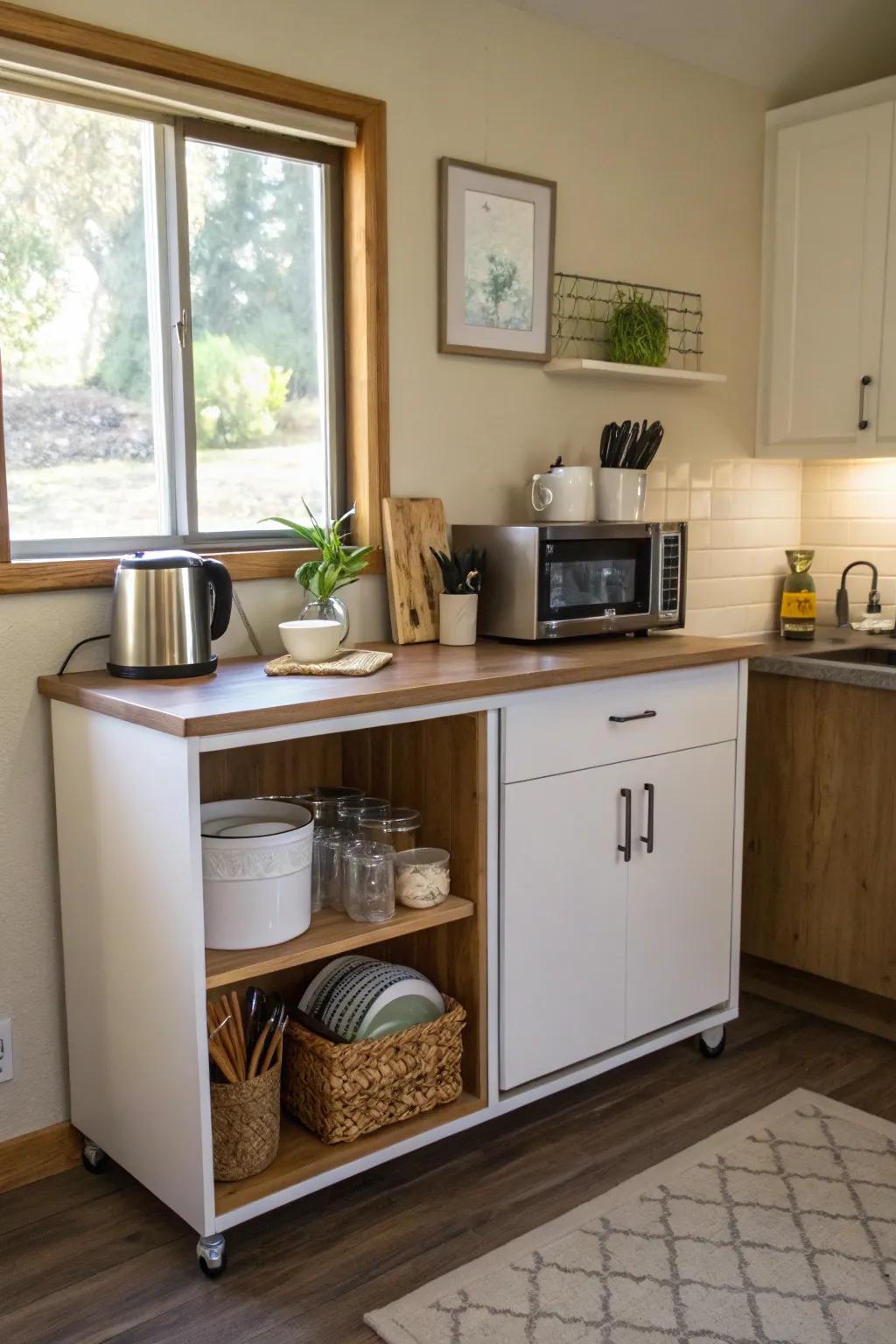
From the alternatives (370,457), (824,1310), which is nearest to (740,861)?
(824,1310)

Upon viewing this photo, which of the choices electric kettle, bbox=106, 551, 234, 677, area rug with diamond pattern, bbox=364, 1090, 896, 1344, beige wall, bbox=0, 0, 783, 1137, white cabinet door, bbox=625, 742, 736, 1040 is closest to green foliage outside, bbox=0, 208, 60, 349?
beige wall, bbox=0, 0, 783, 1137

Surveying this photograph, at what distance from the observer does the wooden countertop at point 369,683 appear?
1881 mm

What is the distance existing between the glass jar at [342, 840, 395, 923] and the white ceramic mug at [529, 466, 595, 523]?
0.97 meters

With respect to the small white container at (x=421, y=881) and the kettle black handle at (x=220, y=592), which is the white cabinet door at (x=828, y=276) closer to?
the small white container at (x=421, y=881)

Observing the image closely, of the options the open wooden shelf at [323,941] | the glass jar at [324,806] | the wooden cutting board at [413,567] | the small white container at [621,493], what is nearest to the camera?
the open wooden shelf at [323,941]

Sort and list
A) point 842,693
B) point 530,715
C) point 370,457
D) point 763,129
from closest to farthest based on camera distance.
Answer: point 530,715 → point 370,457 → point 842,693 → point 763,129

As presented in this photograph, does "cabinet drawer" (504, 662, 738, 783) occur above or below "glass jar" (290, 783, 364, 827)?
above

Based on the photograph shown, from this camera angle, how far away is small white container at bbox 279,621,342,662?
228 cm

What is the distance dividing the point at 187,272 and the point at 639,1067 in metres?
1.93

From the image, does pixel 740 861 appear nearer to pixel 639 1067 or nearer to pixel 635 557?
pixel 639 1067

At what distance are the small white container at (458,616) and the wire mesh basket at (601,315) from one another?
765 millimetres

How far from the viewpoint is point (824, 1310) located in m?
1.90

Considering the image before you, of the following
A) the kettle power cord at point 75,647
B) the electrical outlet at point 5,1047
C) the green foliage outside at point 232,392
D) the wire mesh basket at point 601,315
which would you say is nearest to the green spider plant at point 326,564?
the green foliage outside at point 232,392

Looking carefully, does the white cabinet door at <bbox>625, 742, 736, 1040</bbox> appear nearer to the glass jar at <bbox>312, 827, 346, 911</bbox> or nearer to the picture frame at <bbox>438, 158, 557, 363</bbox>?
the glass jar at <bbox>312, 827, 346, 911</bbox>
